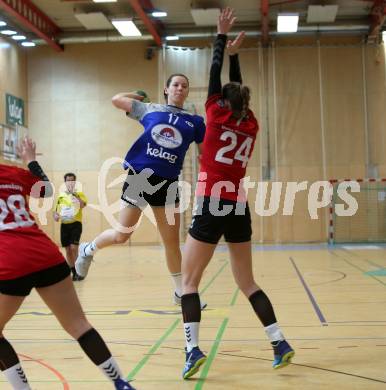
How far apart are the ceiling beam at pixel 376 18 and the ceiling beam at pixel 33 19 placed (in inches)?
426

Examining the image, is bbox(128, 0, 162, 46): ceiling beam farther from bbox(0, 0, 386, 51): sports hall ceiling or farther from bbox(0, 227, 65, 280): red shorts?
bbox(0, 227, 65, 280): red shorts

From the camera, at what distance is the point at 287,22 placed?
19.8m

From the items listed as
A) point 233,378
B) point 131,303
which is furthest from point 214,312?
point 233,378

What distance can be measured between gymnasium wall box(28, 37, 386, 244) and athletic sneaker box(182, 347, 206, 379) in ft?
55.6

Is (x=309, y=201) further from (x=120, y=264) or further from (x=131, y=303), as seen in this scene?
(x=131, y=303)

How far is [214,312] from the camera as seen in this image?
716 cm

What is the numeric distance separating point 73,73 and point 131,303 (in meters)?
15.7

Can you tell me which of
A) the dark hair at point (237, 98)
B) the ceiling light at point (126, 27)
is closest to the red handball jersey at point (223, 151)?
the dark hair at point (237, 98)

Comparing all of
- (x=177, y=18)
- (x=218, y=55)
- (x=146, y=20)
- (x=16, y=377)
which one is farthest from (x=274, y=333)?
(x=177, y=18)

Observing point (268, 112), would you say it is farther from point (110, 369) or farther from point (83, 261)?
point (110, 369)

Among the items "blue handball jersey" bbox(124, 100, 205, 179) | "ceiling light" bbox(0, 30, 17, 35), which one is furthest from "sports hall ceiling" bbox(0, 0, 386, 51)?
"blue handball jersey" bbox(124, 100, 205, 179)

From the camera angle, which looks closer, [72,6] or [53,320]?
[53,320]

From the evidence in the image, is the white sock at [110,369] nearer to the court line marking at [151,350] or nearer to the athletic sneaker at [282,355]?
the court line marking at [151,350]

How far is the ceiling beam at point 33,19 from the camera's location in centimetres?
1793
